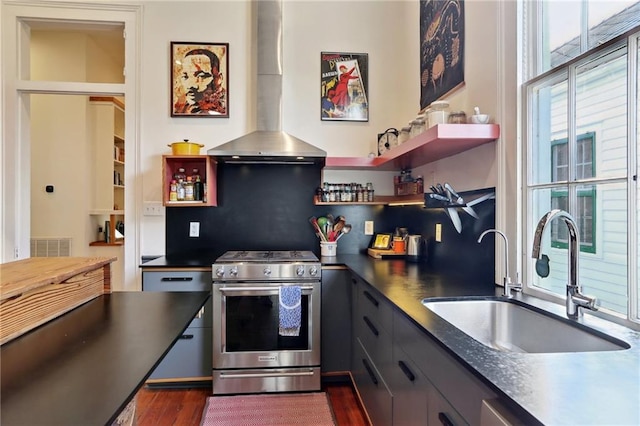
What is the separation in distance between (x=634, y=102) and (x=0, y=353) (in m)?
1.82

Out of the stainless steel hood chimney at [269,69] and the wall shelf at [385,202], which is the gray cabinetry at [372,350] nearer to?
the wall shelf at [385,202]

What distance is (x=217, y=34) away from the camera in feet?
9.62

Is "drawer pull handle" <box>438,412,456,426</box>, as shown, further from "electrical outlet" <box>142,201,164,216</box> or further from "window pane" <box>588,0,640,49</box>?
"electrical outlet" <box>142,201,164,216</box>

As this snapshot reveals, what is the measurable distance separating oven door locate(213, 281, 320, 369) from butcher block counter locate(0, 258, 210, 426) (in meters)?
1.08

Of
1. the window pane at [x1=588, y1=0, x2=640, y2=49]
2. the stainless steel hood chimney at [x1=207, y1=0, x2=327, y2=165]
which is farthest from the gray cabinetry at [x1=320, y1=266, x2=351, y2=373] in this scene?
the window pane at [x1=588, y1=0, x2=640, y2=49]

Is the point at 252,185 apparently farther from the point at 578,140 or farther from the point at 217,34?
the point at 578,140

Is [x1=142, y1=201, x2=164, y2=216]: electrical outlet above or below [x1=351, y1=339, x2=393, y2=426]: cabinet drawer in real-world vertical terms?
above

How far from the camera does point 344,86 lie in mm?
3037

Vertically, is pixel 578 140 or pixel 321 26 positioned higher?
pixel 321 26

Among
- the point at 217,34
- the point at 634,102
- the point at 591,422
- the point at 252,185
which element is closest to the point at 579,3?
the point at 634,102

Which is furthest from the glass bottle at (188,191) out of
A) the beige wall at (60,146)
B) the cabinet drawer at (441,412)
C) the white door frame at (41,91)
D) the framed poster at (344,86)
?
the cabinet drawer at (441,412)

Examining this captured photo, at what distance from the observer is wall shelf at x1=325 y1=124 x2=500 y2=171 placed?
166cm

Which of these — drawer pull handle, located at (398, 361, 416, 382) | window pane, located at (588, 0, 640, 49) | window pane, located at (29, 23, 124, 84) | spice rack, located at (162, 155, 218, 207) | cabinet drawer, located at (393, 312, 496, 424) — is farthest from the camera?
window pane, located at (29, 23, 124, 84)

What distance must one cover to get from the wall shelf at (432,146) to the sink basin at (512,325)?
769 mm
